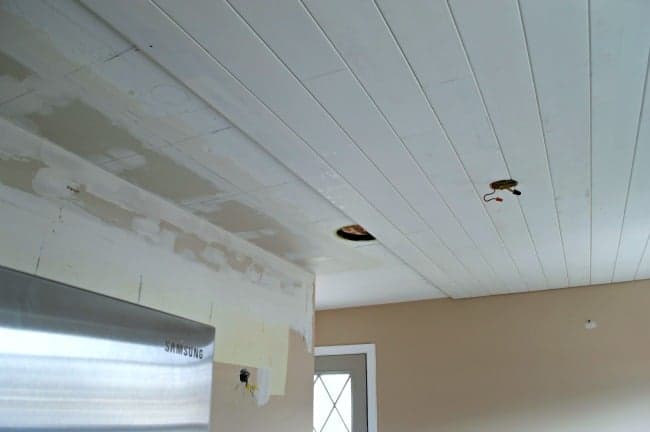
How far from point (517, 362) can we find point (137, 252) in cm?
268

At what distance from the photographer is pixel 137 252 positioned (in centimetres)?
→ 186

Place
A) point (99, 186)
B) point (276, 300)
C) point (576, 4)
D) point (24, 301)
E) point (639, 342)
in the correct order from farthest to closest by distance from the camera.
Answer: point (639, 342)
point (276, 300)
point (99, 186)
point (24, 301)
point (576, 4)

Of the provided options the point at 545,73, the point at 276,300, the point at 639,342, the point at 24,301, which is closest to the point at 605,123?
the point at 545,73

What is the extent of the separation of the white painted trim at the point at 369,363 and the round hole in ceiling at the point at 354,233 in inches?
68.1

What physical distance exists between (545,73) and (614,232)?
4.78 feet

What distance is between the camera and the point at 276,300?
2.67 metres

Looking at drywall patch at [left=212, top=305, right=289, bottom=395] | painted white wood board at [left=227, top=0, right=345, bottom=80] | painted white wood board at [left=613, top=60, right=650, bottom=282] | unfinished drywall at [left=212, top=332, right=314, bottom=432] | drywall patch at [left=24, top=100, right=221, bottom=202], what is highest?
painted white wood board at [left=613, top=60, right=650, bottom=282]

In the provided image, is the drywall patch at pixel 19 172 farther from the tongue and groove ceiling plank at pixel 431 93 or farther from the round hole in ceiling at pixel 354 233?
the round hole in ceiling at pixel 354 233

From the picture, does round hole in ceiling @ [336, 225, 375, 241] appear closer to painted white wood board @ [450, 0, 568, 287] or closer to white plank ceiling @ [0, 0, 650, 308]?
white plank ceiling @ [0, 0, 650, 308]

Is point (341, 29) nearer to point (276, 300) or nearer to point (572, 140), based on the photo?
point (572, 140)

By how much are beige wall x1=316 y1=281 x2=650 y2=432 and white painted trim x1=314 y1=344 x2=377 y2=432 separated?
0.04 metres

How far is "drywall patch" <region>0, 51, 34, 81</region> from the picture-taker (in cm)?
120

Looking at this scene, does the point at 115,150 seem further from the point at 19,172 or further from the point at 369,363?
the point at 369,363

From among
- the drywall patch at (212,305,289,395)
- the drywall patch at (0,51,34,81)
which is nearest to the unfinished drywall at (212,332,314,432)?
the drywall patch at (212,305,289,395)
